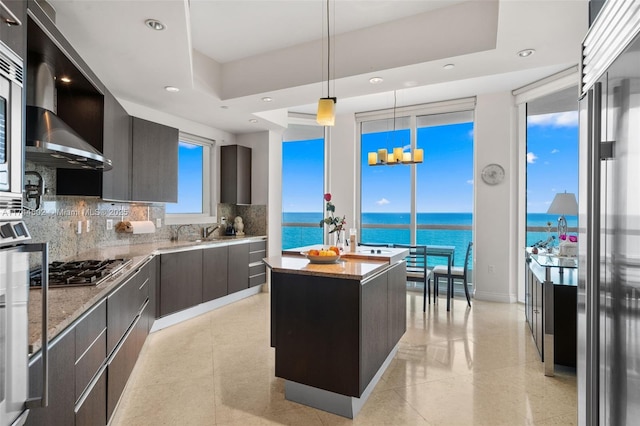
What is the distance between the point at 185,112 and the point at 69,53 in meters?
2.57

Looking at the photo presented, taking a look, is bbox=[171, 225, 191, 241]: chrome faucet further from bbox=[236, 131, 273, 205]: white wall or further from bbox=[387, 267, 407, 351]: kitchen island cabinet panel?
bbox=[387, 267, 407, 351]: kitchen island cabinet panel

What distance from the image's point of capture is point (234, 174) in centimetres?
543

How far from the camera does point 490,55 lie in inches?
110

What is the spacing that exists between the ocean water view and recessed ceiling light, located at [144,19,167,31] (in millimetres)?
4053

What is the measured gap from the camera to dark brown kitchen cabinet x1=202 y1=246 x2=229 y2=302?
436 centimetres

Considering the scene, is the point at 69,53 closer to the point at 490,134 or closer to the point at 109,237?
the point at 109,237

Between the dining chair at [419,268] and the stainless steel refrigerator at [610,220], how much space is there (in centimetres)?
296

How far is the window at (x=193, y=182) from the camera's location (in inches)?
196

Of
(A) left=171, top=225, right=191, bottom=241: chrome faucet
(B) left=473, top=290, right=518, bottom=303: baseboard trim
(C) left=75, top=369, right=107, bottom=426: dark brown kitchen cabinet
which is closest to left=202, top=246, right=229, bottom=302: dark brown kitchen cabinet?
(A) left=171, top=225, right=191, bottom=241: chrome faucet

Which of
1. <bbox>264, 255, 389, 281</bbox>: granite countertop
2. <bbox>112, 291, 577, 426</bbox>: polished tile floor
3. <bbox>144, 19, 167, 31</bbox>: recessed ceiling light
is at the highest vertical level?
<bbox>144, 19, 167, 31</bbox>: recessed ceiling light

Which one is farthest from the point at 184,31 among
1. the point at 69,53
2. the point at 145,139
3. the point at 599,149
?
the point at 599,149

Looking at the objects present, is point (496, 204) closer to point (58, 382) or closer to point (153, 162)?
point (153, 162)

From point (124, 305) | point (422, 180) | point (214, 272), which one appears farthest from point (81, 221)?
point (422, 180)

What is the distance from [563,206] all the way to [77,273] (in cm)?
441
